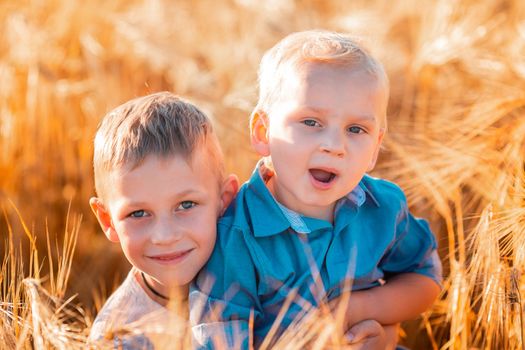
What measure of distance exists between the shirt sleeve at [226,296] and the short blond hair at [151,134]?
0.60ft

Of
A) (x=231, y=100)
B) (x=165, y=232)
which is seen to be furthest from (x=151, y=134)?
(x=231, y=100)

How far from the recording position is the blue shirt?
68.1 inches

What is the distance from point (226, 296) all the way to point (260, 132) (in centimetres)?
40

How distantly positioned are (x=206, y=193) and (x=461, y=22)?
5.51ft

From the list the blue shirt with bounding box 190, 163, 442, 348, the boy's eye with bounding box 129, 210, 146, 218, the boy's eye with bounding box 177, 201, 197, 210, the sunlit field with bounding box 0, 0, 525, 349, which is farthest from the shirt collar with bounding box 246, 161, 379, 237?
the sunlit field with bounding box 0, 0, 525, 349

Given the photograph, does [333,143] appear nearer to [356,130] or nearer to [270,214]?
[356,130]

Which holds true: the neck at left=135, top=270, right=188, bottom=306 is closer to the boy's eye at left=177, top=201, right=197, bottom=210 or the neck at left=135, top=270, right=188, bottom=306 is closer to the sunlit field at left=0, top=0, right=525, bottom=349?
the boy's eye at left=177, top=201, right=197, bottom=210

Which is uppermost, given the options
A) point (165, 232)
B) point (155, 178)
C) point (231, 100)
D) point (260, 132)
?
point (231, 100)

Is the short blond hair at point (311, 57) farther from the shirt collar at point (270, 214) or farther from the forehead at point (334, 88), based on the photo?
the shirt collar at point (270, 214)

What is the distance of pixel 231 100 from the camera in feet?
8.48

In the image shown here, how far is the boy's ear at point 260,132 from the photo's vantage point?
184 centimetres

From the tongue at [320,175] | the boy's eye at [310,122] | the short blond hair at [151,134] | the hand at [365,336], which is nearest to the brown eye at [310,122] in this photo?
the boy's eye at [310,122]

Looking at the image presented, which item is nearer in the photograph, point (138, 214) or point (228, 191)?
point (138, 214)

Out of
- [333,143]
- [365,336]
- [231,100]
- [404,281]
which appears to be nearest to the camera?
[333,143]
